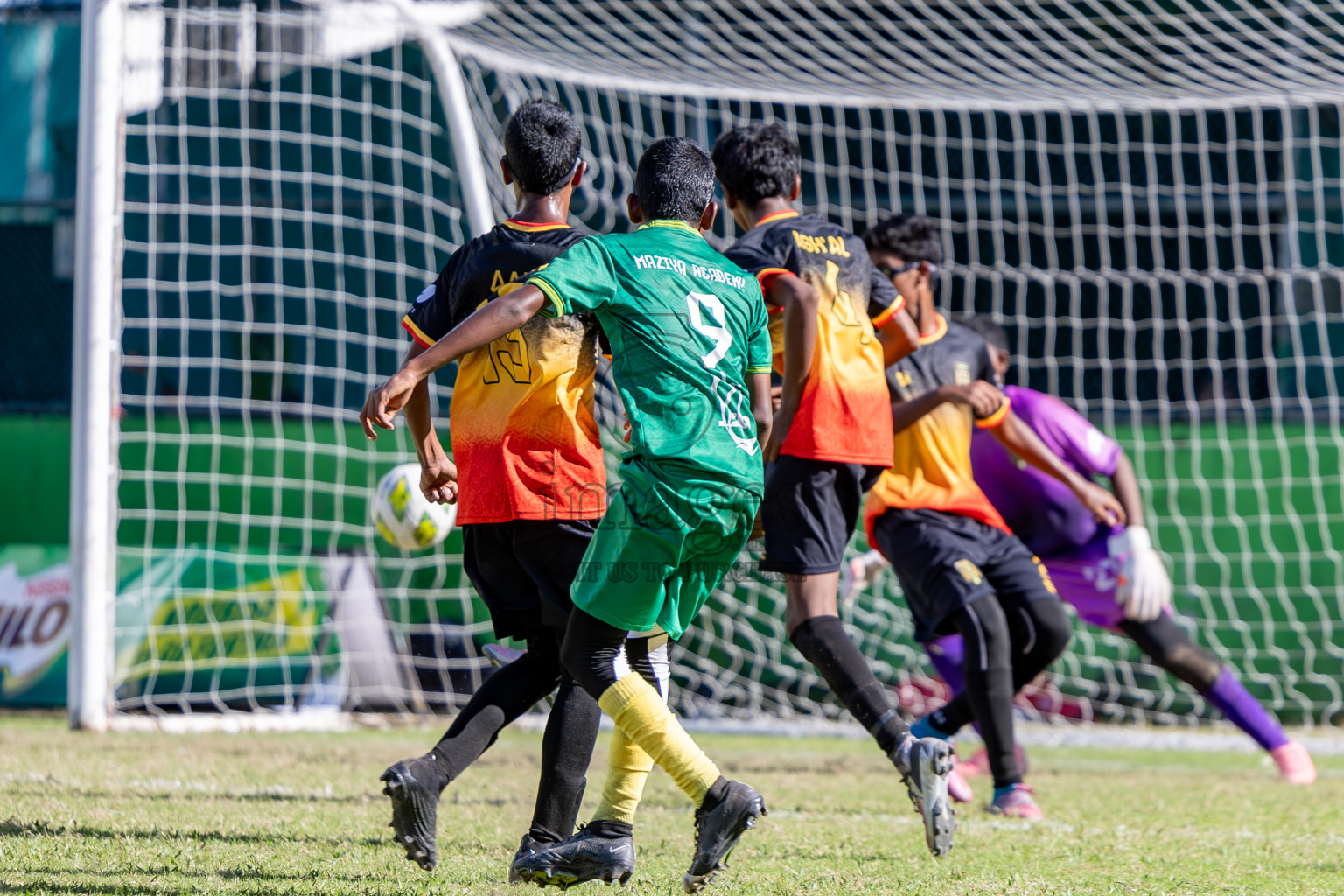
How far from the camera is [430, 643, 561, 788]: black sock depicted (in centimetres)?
310

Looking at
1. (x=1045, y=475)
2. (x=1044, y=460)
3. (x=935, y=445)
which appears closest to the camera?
(x=1044, y=460)

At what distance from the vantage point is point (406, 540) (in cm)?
451

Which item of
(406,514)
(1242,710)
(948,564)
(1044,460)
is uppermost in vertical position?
(1044,460)

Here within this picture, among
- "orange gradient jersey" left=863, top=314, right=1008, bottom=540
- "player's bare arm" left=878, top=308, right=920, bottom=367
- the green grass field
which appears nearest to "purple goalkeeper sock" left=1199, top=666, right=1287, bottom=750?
the green grass field

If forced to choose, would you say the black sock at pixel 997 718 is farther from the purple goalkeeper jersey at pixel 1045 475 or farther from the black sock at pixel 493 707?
the black sock at pixel 493 707

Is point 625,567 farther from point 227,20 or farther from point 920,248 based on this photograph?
point 227,20

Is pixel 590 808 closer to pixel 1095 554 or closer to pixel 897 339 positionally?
pixel 897 339

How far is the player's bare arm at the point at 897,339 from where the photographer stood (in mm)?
4227

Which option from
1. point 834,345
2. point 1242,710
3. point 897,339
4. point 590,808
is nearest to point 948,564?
point 897,339

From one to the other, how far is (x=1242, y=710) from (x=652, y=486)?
11.8 ft

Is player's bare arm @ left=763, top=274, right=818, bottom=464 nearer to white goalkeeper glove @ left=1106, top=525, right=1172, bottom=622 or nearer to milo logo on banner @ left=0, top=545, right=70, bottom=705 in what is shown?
white goalkeeper glove @ left=1106, top=525, right=1172, bottom=622

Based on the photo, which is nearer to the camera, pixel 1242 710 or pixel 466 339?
pixel 466 339

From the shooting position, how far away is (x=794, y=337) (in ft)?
11.7

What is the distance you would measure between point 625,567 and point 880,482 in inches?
84.0
